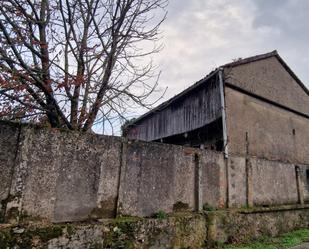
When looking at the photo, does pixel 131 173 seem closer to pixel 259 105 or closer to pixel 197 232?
pixel 197 232

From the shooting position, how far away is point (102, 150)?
524 cm

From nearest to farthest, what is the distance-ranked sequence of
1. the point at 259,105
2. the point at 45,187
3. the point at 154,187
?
the point at 45,187 < the point at 154,187 < the point at 259,105

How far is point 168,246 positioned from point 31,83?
4381mm

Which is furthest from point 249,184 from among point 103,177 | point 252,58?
point 252,58

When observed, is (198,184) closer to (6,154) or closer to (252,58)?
(6,154)

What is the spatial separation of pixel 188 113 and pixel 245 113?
7.99 feet

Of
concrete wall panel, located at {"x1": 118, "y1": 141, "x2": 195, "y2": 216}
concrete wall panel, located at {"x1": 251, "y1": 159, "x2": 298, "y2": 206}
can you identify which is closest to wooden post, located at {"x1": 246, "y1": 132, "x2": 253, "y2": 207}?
concrete wall panel, located at {"x1": 251, "y1": 159, "x2": 298, "y2": 206}

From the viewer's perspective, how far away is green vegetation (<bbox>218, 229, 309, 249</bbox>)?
6672 mm

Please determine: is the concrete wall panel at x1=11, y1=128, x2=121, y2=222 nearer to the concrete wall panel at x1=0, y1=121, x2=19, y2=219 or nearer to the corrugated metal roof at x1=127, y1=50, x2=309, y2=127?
the concrete wall panel at x1=0, y1=121, x2=19, y2=219

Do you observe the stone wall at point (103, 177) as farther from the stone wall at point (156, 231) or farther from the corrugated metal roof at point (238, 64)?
the corrugated metal roof at point (238, 64)

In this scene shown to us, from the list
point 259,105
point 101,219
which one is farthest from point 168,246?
point 259,105

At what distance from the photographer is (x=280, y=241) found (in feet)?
24.3

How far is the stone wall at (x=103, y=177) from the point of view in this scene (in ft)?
14.2

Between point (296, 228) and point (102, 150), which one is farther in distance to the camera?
point (296, 228)
